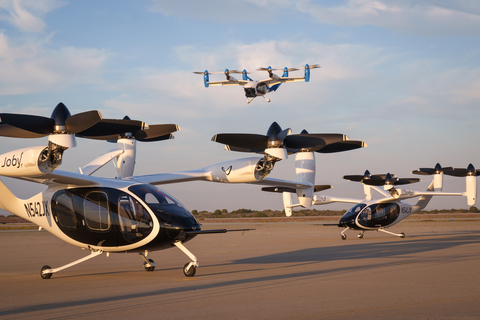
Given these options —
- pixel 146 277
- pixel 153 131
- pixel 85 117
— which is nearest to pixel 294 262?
pixel 146 277

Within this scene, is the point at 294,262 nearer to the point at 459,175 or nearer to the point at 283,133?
the point at 283,133

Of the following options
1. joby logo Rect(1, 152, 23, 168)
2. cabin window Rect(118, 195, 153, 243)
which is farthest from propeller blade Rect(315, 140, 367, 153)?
joby logo Rect(1, 152, 23, 168)

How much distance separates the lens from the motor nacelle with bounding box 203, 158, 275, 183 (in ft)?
42.2

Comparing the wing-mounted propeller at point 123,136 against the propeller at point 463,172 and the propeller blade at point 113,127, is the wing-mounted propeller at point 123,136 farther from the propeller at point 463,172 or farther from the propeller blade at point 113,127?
the propeller at point 463,172

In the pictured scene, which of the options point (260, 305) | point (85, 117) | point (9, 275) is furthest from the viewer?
point (9, 275)

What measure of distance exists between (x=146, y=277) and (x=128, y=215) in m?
1.69

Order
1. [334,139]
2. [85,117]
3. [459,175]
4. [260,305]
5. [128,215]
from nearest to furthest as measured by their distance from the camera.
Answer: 1. [260,305]
2. [85,117]
3. [128,215]
4. [334,139]
5. [459,175]

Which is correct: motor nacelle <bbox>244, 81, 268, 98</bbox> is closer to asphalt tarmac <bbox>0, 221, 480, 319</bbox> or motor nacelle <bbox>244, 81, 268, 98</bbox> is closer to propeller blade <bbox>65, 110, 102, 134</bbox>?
asphalt tarmac <bbox>0, 221, 480, 319</bbox>

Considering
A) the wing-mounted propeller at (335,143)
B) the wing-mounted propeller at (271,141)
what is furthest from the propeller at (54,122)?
the wing-mounted propeller at (335,143)

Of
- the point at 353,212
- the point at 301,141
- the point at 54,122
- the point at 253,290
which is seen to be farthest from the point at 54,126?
the point at 353,212

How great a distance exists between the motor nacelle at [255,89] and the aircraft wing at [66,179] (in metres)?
30.3

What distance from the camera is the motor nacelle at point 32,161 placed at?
9781 millimetres

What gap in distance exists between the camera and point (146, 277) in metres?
11.1

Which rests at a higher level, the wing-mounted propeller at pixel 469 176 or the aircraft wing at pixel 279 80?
the aircraft wing at pixel 279 80
